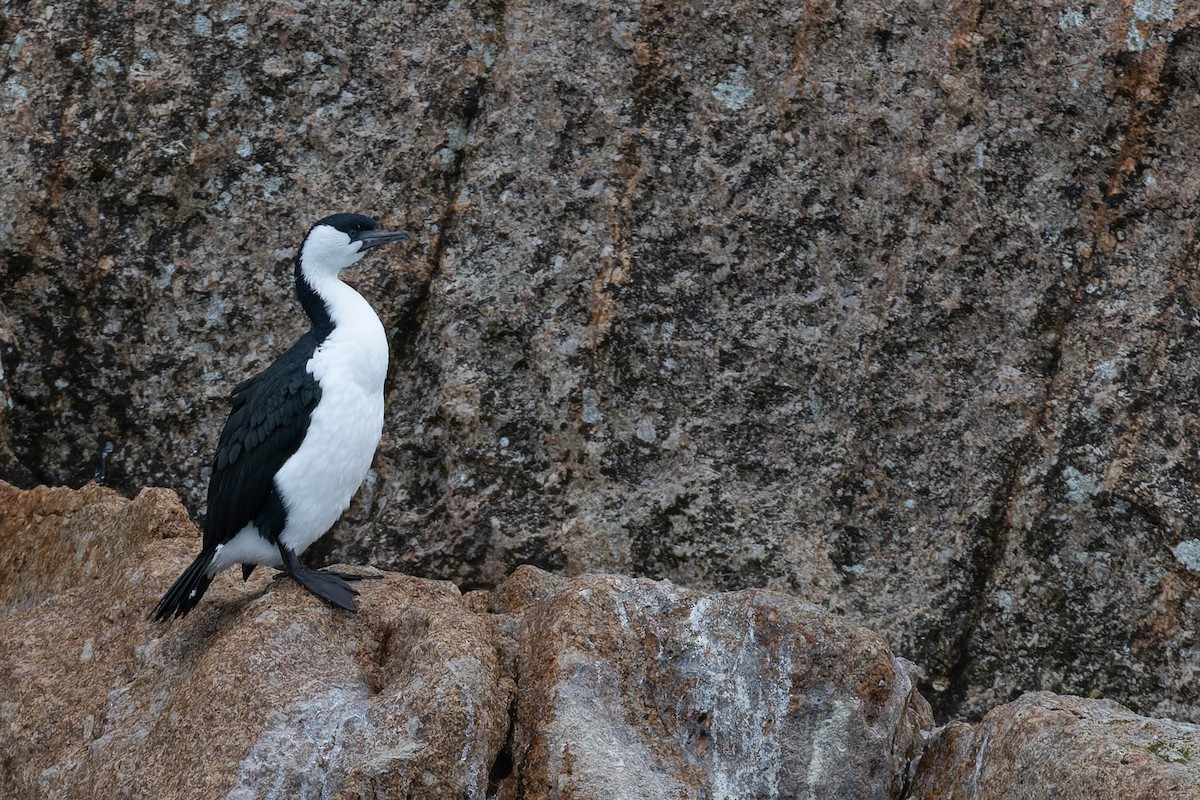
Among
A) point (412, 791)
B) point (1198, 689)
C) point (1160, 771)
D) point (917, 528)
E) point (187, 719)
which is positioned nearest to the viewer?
point (1160, 771)

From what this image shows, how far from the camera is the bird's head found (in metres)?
5.34

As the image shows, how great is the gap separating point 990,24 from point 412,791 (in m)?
4.11

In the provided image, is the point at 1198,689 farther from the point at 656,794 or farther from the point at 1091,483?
the point at 656,794

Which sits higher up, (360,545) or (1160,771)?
(1160,771)

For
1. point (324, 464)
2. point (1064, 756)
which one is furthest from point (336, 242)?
point (1064, 756)

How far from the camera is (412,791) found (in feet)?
13.2

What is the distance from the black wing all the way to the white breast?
0.13 ft

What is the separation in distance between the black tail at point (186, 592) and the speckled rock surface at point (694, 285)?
3.89ft

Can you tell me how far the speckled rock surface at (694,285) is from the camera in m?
5.62

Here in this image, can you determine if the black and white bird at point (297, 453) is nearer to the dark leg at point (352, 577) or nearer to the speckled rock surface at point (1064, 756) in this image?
the dark leg at point (352, 577)

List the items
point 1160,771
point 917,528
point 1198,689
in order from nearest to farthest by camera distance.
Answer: point 1160,771, point 1198,689, point 917,528

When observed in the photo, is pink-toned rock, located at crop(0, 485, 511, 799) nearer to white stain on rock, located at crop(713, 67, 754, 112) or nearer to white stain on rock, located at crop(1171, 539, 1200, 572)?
white stain on rock, located at crop(713, 67, 754, 112)

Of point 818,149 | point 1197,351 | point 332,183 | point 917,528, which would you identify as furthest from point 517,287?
point 1197,351

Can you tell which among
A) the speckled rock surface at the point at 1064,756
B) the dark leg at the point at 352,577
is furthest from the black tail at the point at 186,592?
the speckled rock surface at the point at 1064,756
